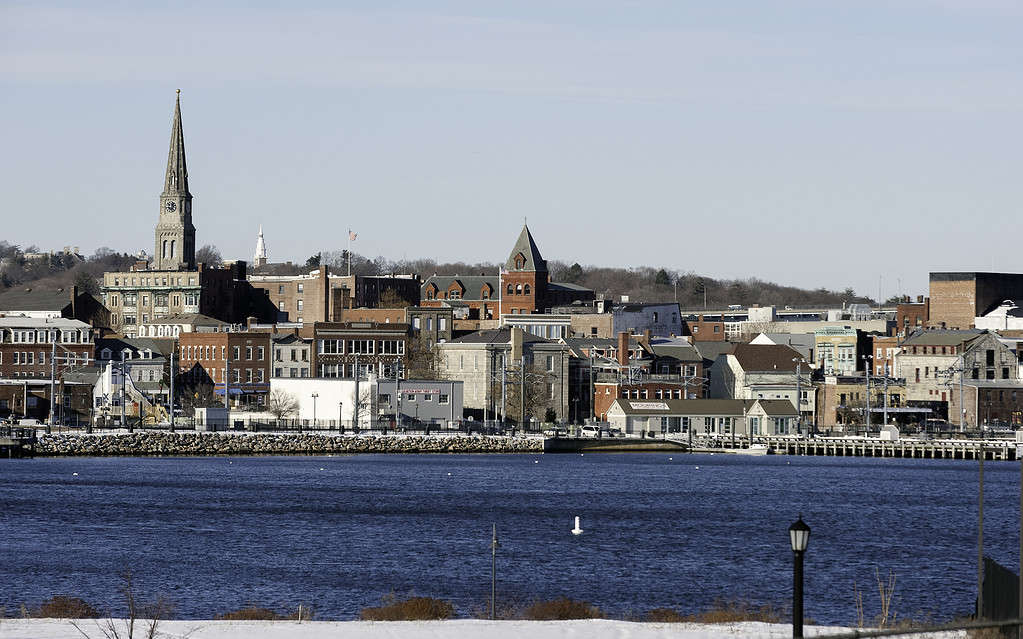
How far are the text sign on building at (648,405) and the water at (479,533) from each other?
2285cm

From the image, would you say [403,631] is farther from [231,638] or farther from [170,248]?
[170,248]

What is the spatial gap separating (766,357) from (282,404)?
38.0 m

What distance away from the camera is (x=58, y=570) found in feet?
159

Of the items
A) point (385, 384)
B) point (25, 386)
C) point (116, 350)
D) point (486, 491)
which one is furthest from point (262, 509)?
point (116, 350)

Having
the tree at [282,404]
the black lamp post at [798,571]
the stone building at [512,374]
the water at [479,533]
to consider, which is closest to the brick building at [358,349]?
the stone building at [512,374]

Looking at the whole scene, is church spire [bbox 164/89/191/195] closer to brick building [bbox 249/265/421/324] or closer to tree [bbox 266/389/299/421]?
brick building [bbox 249/265/421/324]

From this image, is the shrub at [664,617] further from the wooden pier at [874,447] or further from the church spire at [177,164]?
the church spire at [177,164]

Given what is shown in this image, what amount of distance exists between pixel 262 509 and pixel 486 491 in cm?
1387

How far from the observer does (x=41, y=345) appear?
133 m

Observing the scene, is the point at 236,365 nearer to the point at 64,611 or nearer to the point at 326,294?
the point at 326,294

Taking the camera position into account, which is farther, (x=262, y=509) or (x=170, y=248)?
(x=170, y=248)

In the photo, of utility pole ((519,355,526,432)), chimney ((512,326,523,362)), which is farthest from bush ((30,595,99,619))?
chimney ((512,326,523,362))

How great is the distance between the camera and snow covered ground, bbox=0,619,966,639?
30438mm

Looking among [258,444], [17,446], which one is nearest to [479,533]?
[17,446]
